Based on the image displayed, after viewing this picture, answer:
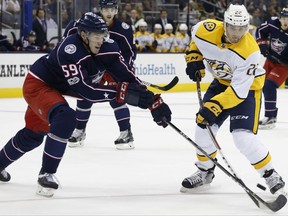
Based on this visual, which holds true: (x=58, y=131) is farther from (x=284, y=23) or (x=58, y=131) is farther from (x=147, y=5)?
(x=147, y=5)

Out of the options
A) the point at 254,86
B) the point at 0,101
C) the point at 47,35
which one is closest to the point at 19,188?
the point at 254,86

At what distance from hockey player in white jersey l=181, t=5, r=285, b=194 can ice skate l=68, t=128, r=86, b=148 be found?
1.89 metres

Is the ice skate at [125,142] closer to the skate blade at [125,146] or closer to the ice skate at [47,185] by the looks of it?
the skate blade at [125,146]

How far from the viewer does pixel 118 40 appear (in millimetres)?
5996

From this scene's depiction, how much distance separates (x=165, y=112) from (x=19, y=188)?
941 mm

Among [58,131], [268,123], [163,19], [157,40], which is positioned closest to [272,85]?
[268,123]

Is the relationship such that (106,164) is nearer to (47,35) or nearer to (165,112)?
(165,112)

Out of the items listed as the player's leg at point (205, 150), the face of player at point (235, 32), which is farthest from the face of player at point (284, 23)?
the face of player at point (235, 32)

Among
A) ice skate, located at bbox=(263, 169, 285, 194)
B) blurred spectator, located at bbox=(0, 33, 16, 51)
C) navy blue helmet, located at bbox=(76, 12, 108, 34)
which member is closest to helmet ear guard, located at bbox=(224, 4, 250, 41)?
navy blue helmet, located at bbox=(76, 12, 108, 34)

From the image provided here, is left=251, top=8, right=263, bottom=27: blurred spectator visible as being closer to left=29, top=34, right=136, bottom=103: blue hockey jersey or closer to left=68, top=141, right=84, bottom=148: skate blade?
left=68, top=141, right=84, bottom=148: skate blade

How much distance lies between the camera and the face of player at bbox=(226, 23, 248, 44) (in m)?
3.92

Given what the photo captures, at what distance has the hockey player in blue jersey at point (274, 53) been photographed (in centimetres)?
761

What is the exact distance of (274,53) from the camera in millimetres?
7652

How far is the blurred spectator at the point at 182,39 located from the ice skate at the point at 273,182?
27.9 feet
